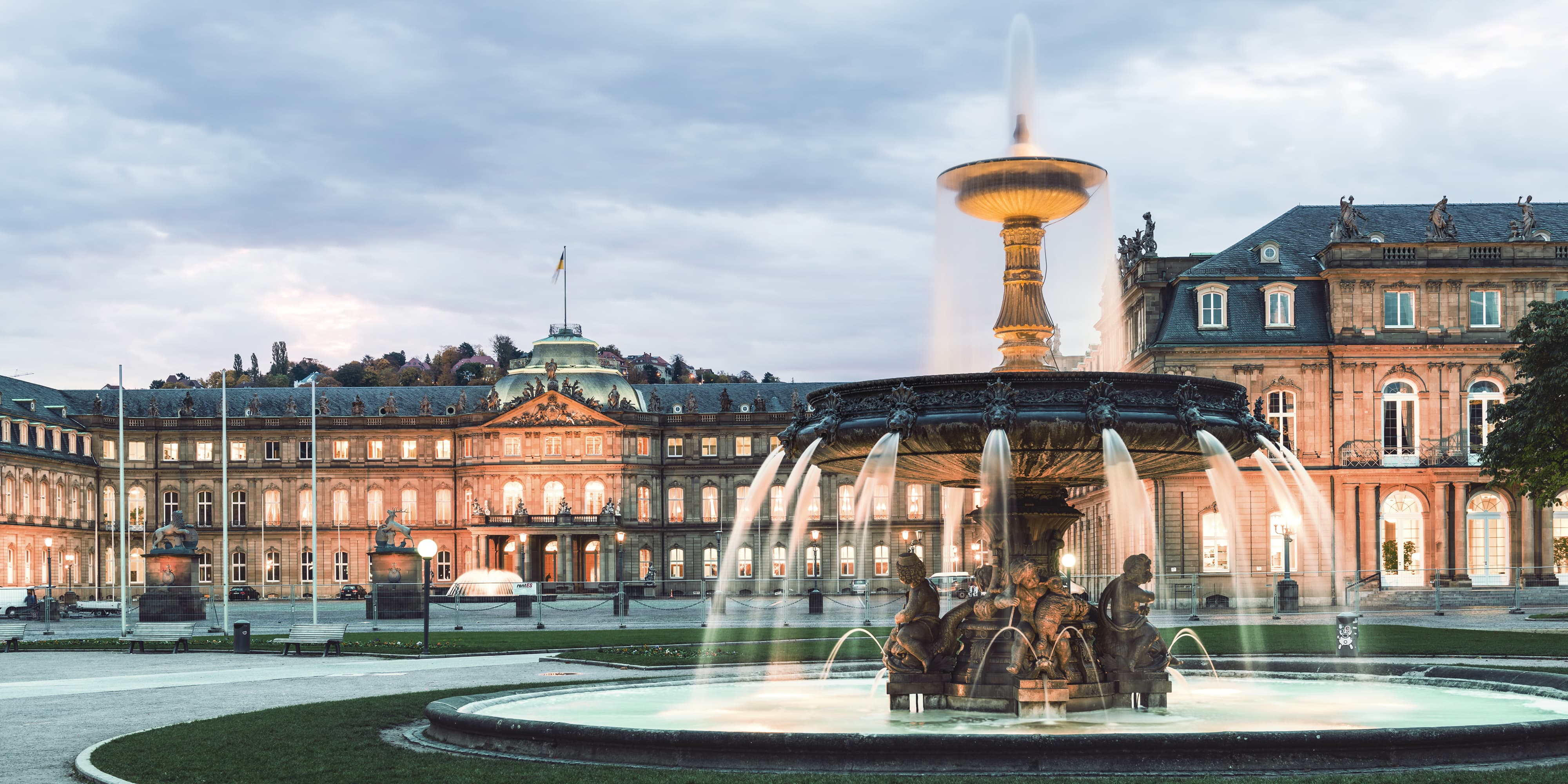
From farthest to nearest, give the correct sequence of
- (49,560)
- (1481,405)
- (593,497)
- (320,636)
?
(593,497) < (49,560) < (1481,405) < (320,636)

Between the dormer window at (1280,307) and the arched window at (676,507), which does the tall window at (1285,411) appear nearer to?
the dormer window at (1280,307)

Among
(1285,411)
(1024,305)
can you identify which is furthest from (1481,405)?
(1024,305)

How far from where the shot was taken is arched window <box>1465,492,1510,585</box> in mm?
63719

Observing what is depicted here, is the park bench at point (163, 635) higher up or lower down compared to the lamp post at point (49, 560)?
higher up

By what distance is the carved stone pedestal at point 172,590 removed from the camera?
1978 inches

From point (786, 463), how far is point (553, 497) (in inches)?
1412

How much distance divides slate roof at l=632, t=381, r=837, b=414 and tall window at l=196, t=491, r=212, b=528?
A: 3113 cm

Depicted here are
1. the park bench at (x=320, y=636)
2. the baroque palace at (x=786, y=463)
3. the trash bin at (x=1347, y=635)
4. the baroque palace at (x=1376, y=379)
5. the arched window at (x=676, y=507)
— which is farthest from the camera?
the arched window at (x=676, y=507)

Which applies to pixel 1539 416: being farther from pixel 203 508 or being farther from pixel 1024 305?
pixel 203 508

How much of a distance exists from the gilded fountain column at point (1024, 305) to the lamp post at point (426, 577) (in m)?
17.9

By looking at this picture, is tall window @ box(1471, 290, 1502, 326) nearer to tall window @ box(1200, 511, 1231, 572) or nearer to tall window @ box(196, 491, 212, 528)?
tall window @ box(1200, 511, 1231, 572)

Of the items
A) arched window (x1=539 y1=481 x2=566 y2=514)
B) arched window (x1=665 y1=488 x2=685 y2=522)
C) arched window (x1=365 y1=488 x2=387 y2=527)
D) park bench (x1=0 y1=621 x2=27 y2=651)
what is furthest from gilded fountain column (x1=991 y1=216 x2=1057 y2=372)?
arched window (x1=365 y1=488 x2=387 y2=527)

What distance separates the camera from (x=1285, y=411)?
213ft

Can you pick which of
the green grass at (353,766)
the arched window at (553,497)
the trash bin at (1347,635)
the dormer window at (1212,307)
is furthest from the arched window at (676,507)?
the green grass at (353,766)
